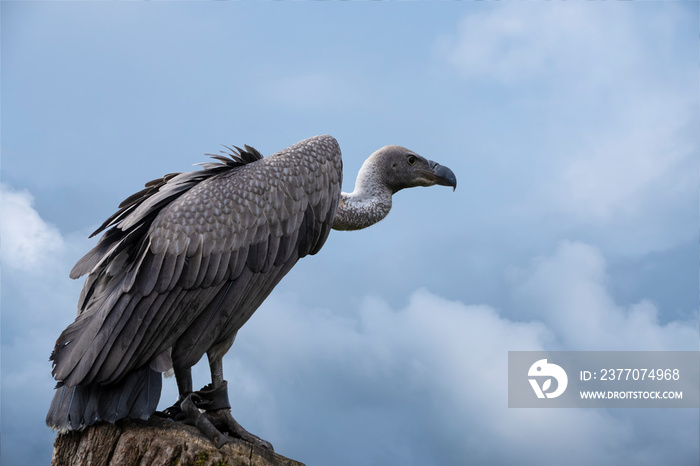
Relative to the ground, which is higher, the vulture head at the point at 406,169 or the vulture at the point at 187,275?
the vulture head at the point at 406,169

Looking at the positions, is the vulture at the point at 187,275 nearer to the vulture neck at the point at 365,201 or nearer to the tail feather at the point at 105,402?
the tail feather at the point at 105,402

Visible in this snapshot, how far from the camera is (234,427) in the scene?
623 centimetres

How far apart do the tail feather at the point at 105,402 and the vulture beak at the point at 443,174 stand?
13.0 feet

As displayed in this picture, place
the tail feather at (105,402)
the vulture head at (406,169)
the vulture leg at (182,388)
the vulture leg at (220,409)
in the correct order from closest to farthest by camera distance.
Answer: the tail feather at (105,402) → the vulture leg at (182,388) → the vulture leg at (220,409) → the vulture head at (406,169)

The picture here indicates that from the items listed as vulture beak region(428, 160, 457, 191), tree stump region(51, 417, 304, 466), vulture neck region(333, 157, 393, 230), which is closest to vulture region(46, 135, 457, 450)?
tree stump region(51, 417, 304, 466)

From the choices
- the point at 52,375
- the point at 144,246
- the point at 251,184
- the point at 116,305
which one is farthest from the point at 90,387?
the point at 251,184

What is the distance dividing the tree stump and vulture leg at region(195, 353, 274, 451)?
9.9 inches

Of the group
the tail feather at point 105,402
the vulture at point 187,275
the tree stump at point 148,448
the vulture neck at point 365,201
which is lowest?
the tree stump at point 148,448

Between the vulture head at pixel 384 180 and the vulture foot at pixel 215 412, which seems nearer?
the vulture foot at pixel 215 412

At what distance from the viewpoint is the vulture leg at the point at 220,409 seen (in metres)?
6.18

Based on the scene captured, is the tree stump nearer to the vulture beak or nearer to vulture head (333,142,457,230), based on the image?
vulture head (333,142,457,230)

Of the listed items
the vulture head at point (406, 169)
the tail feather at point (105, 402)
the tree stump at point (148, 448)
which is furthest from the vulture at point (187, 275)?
the vulture head at point (406, 169)

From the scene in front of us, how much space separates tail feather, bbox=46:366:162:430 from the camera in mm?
5566

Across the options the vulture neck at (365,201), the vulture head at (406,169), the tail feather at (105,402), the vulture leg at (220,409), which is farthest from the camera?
the vulture head at (406,169)
